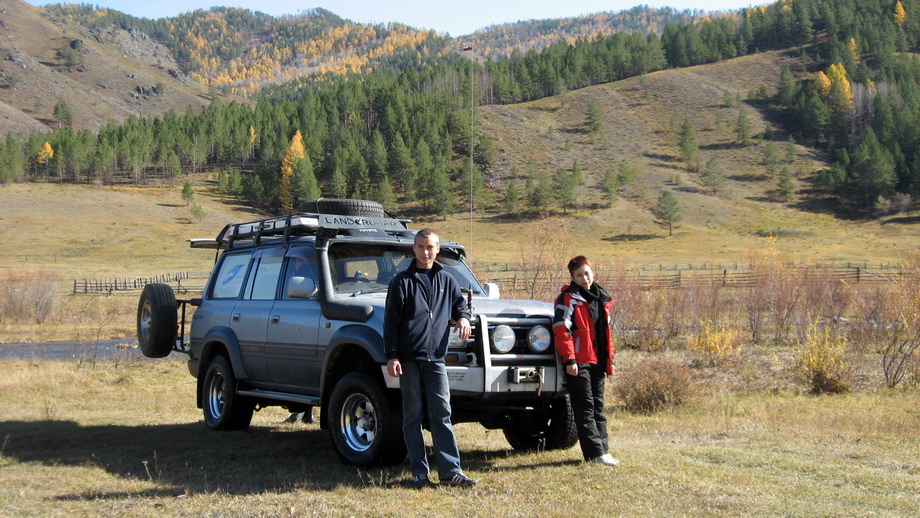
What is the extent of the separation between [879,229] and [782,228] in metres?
13.4

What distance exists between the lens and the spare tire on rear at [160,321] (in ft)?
34.1

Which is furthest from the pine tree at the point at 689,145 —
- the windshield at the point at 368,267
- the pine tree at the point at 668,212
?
the windshield at the point at 368,267

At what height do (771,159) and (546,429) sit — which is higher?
(771,159)

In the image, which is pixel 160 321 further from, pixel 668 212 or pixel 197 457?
pixel 668 212

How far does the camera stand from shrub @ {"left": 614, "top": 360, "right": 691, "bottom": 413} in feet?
47.2

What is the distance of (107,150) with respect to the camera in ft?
388

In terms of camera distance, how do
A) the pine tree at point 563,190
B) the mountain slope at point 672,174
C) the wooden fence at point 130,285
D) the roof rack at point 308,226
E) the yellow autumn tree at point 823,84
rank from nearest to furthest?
1. the roof rack at point 308,226
2. the wooden fence at point 130,285
3. the mountain slope at point 672,174
4. the pine tree at point 563,190
5. the yellow autumn tree at point 823,84

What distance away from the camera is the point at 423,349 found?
6.28 metres

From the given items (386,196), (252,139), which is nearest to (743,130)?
(386,196)

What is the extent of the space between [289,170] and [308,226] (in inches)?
4276

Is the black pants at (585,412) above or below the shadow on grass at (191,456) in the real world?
above

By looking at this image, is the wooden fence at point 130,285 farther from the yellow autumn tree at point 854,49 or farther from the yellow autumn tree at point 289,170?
the yellow autumn tree at point 854,49

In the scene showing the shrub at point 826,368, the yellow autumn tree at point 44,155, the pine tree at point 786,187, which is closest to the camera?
the shrub at point 826,368

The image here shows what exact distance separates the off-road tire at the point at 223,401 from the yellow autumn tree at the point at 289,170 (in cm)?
9821
